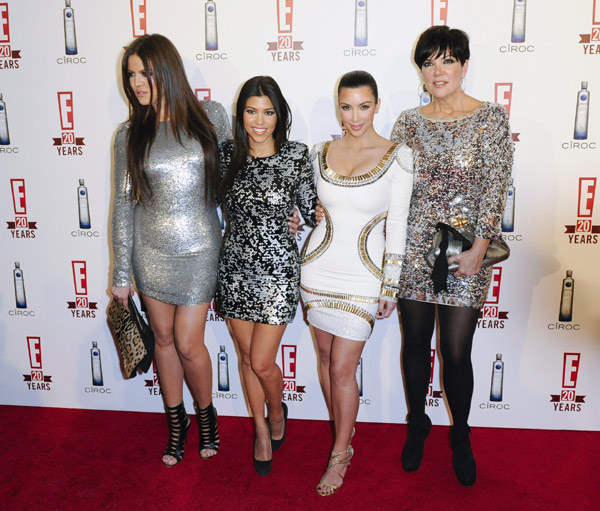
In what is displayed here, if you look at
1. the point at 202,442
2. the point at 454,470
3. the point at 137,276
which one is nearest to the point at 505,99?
the point at 454,470

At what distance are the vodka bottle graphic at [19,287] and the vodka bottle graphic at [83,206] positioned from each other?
0.49m

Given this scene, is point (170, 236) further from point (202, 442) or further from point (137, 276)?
point (202, 442)

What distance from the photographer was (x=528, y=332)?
2.94 metres

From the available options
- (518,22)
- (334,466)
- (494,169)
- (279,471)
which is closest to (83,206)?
(279,471)

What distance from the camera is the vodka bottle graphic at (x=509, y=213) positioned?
9.15 ft

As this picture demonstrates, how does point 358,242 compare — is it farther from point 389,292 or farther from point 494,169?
point 494,169

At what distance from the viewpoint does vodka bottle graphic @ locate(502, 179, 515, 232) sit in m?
2.79

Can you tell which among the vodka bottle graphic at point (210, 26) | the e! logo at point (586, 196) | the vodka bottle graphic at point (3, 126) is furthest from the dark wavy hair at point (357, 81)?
the vodka bottle graphic at point (3, 126)

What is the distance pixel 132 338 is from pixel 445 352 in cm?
145

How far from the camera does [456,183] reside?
2244 millimetres

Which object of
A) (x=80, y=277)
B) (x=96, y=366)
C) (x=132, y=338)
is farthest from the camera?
(x=96, y=366)

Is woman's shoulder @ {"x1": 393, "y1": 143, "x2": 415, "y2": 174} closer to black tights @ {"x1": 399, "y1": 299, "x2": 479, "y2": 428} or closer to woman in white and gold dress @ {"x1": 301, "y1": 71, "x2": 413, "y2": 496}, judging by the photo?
woman in white and gold dress @ {"x1": 301, "y1": 71, "x2": 413, "y2": 496}

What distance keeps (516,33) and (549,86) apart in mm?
313

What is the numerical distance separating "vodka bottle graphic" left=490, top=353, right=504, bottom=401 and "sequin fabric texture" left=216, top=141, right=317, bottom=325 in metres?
1.34
